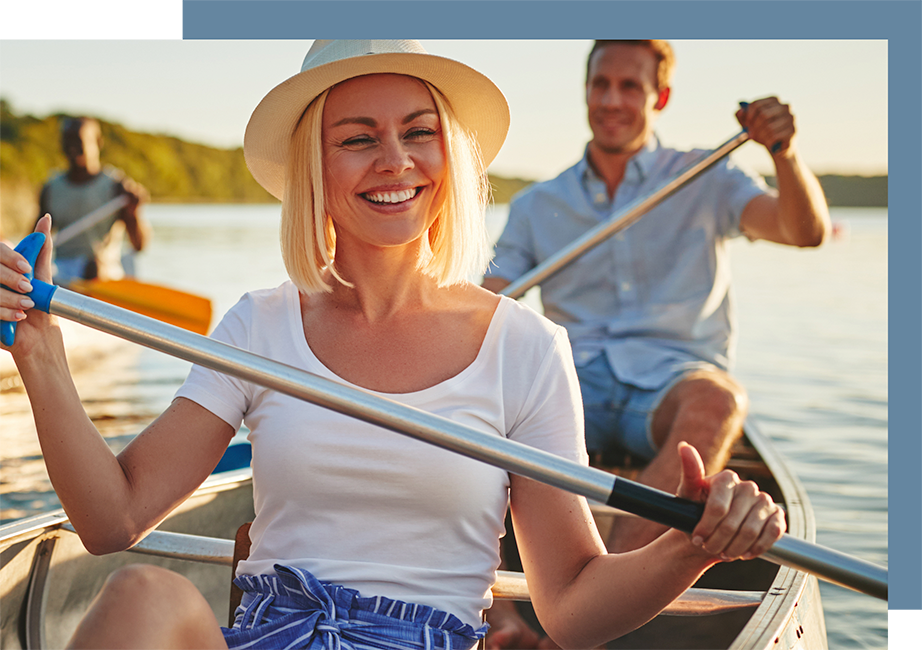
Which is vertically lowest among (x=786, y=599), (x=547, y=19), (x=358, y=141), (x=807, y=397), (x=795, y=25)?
(x=807, y=397)

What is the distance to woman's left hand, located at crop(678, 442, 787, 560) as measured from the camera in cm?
106

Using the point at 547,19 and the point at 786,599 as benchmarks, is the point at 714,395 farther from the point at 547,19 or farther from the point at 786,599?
the point at 547,19

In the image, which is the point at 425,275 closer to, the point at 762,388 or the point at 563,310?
the point at 563,310

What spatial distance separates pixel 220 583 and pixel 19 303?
1.46 metres

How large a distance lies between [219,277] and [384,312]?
1470 centimetres

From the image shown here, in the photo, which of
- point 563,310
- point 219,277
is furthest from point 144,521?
point 219,277

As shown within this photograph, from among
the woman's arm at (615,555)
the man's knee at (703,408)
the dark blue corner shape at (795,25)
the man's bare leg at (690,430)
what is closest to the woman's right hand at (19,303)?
the dark blue corner shape at (795,25)

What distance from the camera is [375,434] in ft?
4.34

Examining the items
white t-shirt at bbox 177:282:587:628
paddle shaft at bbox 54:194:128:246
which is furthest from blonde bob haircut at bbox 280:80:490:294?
paddle shaft at bbox 54:194:128:246

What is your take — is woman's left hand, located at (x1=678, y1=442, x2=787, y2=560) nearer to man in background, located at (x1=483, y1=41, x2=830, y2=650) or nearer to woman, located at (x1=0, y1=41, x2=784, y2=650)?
woman, located at (x1=0, y1=41, x2=784, y2=650)

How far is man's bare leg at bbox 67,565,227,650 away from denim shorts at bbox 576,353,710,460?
1.80 meters

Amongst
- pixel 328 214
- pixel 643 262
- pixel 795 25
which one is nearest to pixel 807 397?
pixel 795 25

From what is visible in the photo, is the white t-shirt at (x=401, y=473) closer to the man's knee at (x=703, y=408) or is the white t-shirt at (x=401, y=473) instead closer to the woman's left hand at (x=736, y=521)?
the woman's left hand at (x=736, y=521)

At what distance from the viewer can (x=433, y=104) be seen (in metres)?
1.47
